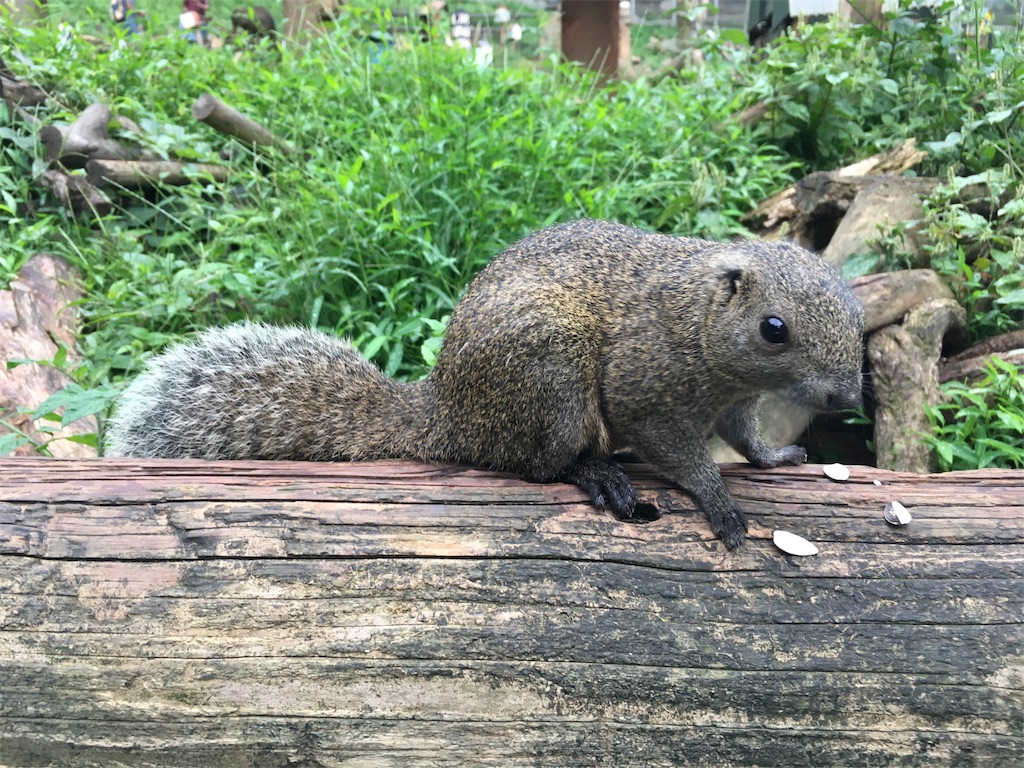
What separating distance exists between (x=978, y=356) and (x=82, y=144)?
5.24 metres

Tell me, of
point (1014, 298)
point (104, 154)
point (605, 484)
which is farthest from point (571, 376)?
point (104, 154)

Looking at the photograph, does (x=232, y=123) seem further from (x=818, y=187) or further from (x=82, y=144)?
(x=818, y=187)

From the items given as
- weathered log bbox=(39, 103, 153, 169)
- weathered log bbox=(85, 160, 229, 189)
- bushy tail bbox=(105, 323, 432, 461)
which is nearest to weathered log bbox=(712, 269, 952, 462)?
bushy tail bbox=(105, 323, 432, 461)

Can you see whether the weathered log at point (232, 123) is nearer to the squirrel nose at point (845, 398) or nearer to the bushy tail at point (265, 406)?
the bushy tail at point (265, 406)

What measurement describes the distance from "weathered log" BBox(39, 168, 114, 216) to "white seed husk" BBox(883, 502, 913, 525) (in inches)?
182

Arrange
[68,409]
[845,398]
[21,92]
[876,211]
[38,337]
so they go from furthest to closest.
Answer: [21,92], [876,211], [38,337], [68,409], [845,398]

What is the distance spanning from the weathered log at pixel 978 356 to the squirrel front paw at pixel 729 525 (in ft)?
6.37

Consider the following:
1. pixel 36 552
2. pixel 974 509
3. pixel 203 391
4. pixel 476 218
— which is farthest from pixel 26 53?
pixel 974 509

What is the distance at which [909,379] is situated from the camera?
136 inches

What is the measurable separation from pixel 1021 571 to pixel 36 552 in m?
2.46

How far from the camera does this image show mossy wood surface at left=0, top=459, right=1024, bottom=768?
177 centimetres

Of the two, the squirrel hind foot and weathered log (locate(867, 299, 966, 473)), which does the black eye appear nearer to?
the squirrel hind foot

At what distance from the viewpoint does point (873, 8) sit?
5.79m

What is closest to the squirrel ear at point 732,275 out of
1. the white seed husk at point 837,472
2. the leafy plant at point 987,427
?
the white seed husk at point 837,472
